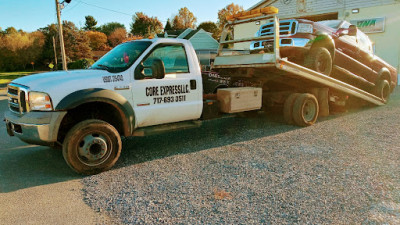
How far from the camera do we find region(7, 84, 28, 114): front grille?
433 centimetres

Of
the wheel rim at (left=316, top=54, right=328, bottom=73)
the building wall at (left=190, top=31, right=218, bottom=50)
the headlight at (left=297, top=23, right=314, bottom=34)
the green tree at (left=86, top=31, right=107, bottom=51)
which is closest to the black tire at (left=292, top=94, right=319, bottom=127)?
the wheel rim at (left=316, top=54, right=328, bottom=73)

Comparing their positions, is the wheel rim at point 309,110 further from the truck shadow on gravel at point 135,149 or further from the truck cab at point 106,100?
the truck cab at point 106,100

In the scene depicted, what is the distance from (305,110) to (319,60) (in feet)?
4.14

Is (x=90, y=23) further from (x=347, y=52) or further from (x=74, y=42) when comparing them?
(x=347, y=52)

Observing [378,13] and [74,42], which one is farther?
[74,42]

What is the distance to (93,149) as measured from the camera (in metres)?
4.54

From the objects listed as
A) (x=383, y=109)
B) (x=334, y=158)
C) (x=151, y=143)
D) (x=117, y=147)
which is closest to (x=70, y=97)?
(x=117, y=147)

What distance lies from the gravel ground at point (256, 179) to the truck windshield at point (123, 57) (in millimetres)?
1595

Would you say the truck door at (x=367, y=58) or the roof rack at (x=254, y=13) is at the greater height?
the roof rack at (x=254, y=13)

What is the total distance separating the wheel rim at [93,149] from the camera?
4391 mm

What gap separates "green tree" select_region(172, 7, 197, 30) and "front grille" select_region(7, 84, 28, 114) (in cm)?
7292

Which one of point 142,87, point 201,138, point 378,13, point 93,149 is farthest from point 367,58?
point 378,13

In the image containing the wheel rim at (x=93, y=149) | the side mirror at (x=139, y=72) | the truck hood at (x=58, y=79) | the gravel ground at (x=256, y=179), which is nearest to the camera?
the gravel ground at (x=256, y=179)

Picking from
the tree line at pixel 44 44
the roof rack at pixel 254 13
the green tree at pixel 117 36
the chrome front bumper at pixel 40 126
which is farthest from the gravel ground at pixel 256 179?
the green tree at pixel 117 36
